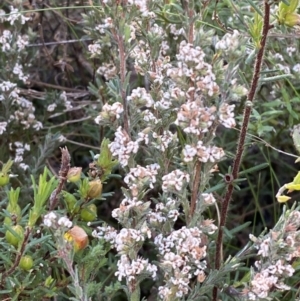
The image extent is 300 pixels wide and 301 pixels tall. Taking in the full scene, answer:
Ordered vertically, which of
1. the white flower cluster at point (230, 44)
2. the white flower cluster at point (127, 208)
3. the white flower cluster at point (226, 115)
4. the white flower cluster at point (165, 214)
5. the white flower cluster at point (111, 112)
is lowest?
the white flower cluster at point (165, 214)

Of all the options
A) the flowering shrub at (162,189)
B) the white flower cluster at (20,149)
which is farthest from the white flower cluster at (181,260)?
the white flower cluster at (20,149)

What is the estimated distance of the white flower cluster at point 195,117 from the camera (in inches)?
31.1

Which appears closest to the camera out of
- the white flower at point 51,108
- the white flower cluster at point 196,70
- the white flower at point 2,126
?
the white flower cluster at point 196,70

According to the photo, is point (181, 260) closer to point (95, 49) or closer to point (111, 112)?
point (111, 112)

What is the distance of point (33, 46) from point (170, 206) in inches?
35.1

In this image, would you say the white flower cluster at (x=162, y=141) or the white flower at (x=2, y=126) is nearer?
the white flower cluster at (x=162, y=141)

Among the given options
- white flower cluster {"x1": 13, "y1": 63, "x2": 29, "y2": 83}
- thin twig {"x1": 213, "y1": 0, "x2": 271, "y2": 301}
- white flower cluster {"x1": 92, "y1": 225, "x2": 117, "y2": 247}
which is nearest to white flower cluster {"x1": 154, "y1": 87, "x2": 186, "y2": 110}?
thin twig {"x1": 213, "y1": 0, "x2": 271, "y2": 301}

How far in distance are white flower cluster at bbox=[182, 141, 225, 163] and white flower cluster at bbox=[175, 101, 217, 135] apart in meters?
0.03

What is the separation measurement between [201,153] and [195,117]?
56mm

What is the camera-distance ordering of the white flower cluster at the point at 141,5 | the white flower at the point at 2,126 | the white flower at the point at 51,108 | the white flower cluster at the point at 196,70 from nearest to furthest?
the white flower cluster at the point at 196,70
the white flower cluster at the point at 141,5
the white flower at the point at 2,126
the white flower at the point at 51,108

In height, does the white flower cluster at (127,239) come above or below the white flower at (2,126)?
above

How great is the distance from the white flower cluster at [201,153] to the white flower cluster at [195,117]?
1.2 inches

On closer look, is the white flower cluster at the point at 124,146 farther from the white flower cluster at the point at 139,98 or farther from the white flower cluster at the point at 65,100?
Result: the white flower cluster at the point at 65,100

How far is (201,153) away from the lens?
821 mm
